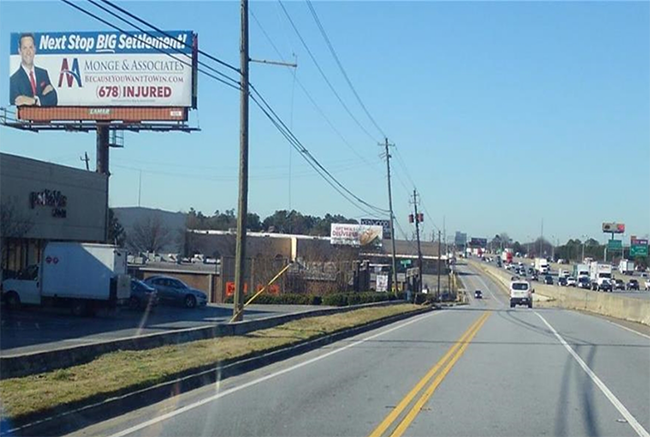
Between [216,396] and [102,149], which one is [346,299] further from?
[216,396]

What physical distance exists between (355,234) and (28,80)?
7007cm

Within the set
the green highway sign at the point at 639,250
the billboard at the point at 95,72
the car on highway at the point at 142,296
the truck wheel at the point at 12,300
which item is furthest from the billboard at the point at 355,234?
the truck wheel at the point at 12,300

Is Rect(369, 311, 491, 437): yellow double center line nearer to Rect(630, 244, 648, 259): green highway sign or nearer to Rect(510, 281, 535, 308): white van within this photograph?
Rect(510, 281, 535, 308): white van

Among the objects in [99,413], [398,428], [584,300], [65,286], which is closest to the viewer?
[398,428]

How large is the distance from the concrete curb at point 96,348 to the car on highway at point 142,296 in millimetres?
12843

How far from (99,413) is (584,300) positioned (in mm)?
60273

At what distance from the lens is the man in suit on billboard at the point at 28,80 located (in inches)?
2245

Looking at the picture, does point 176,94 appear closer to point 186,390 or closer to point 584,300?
point 584,300

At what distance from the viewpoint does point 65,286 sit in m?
35.0

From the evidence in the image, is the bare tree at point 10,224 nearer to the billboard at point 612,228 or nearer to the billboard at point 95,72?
the billboard at point 95,72

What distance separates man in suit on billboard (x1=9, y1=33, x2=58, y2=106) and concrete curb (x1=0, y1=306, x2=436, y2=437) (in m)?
39.9

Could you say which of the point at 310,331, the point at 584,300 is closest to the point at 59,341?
the point at 310,331

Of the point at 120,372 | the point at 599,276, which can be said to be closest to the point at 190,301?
the point at 120,372

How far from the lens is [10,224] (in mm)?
38938
